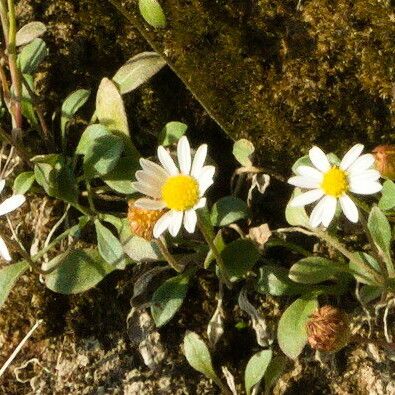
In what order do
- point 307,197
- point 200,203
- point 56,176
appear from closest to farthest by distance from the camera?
point 200,203 < point 307,197 < point 56,176

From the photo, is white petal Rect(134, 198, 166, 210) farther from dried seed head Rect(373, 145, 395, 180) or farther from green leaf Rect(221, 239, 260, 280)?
dried seed head Rect(373, 145, 395, 180)

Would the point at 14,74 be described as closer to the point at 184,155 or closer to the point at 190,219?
the point at 184,155

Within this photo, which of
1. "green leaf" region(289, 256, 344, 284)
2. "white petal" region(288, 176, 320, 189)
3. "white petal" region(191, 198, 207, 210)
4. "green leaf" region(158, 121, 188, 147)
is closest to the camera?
"white petal" region(191, 198, 207, 210)

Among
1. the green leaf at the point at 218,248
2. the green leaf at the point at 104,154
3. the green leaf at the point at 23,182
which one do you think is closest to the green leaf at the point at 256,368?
the green leaf at the point at 218,248

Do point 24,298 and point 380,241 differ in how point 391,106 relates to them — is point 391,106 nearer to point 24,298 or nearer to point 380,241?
point 380,241

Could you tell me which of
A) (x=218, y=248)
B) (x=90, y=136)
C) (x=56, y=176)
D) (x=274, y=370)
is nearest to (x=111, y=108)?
(x=90, y=136)

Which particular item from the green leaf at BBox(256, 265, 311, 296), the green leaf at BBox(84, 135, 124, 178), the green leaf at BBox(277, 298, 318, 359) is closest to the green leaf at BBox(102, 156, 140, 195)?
the green leaf at BBox(84, 135, 124, 178)
